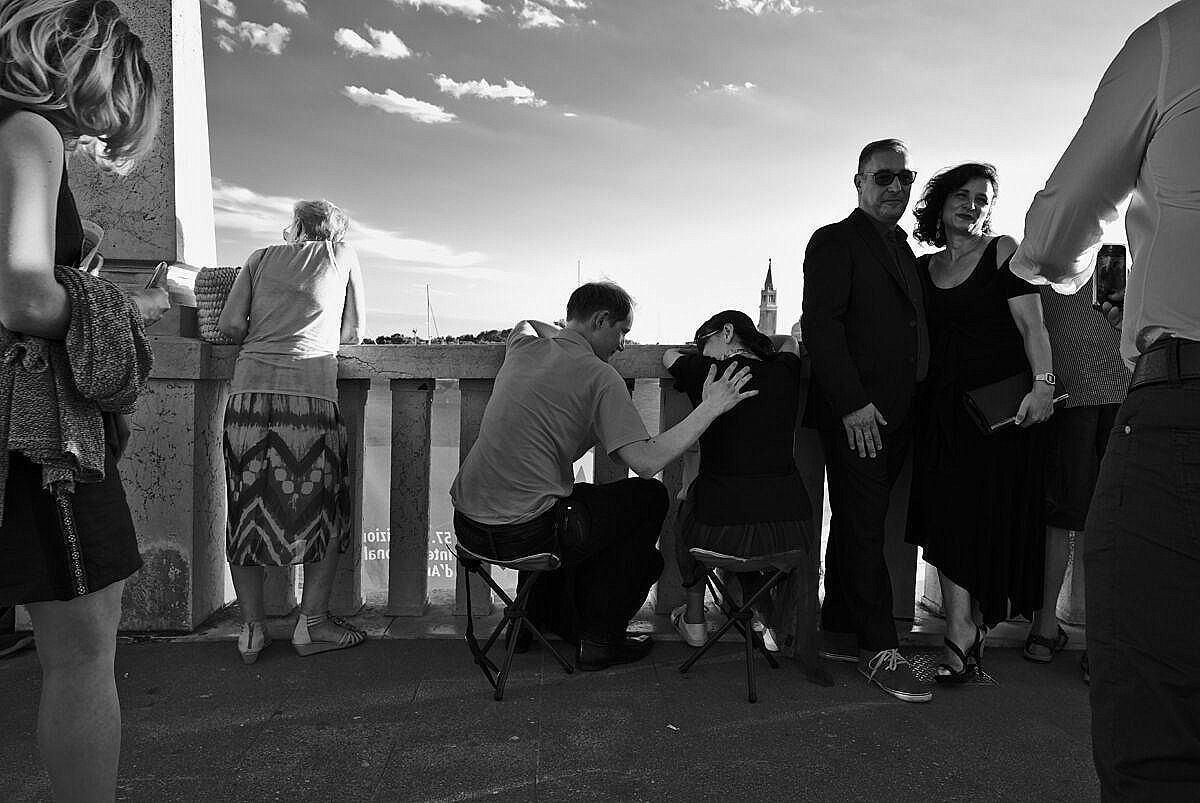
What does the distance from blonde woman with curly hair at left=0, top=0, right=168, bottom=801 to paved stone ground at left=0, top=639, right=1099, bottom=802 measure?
3.12 ft

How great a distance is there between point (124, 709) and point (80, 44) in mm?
2388

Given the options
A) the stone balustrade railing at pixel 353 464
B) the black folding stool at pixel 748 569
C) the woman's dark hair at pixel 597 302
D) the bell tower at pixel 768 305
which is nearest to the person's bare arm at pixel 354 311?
the stone balustrade railing at pixel 353 464

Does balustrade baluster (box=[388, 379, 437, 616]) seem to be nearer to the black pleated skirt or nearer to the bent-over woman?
the bent-over woman

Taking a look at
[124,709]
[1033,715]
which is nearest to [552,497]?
[124,709]

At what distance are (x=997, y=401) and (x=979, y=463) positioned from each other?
28cm

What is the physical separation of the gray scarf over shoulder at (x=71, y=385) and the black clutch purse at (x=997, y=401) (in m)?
3.05

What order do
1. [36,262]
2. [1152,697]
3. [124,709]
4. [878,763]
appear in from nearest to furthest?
[1152,697]
[36,262]
[878,763]
[124,709]

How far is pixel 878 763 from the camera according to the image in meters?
2.89

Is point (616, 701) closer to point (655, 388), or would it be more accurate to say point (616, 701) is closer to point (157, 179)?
point (655, 388)

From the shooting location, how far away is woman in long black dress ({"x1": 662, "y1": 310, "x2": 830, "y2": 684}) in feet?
11.4

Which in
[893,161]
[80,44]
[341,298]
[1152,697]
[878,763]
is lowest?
[878,763]

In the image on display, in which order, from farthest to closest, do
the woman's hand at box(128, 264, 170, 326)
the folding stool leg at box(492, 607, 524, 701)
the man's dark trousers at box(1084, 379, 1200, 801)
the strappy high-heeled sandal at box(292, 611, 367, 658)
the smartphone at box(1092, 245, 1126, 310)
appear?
1. the strappy high-heeled sandal at box(292, 611, 367, 658)
2. the folding stool leg at box(492, 607, 524, 701)
3. the woman's hand at box(128, 264, 170, 326)
4. the smartphone at box(1092, 245, 1126, 310)
5. the man's dark trousers at box(1084, 379, 1200, 801)

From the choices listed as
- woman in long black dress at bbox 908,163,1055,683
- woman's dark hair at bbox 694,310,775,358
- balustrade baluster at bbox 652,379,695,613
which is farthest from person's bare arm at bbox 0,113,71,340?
woman in long black dress at bbox 908,163,1055,683

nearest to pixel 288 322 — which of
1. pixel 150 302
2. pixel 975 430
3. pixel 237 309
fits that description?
pixel 237 309
